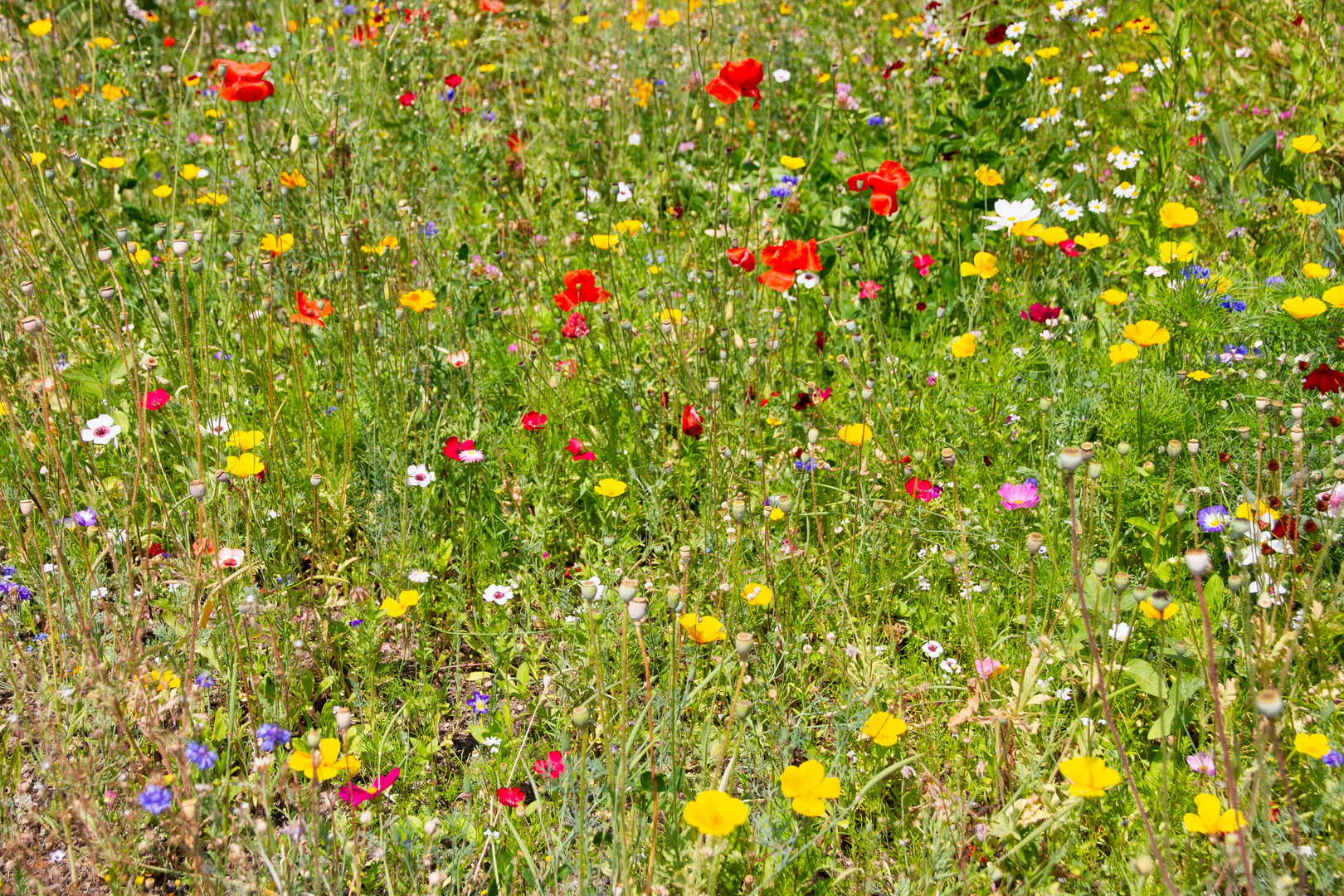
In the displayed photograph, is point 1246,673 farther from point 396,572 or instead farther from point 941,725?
point 396,572

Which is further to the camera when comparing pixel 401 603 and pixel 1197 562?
→ pixel 401 603

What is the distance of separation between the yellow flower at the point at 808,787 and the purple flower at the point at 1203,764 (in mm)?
599

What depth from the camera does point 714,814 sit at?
1188 millimetres

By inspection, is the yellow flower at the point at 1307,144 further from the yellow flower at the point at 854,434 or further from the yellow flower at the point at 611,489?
the yellow flower at the point at 611,489

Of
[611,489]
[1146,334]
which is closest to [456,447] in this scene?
[611,489]

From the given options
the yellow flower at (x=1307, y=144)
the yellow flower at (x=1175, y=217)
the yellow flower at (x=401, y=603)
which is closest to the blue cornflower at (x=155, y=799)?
the yellow flower at (x=401, y=603)

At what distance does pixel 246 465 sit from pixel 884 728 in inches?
51.8

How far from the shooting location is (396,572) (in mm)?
2107

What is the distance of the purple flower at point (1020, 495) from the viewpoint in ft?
6.56

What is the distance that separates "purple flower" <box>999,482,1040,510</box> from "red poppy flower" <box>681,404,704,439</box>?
0.67 m

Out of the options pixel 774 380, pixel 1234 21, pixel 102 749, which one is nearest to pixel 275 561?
pixel 102 749

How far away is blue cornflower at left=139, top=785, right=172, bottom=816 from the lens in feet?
4.08

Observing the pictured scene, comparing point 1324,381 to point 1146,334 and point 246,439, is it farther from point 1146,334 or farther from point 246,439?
point 246,439

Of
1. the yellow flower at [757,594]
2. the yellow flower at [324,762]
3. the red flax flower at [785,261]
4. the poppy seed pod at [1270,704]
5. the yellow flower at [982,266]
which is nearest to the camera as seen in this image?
the poppy seed pod at [1270,704]
